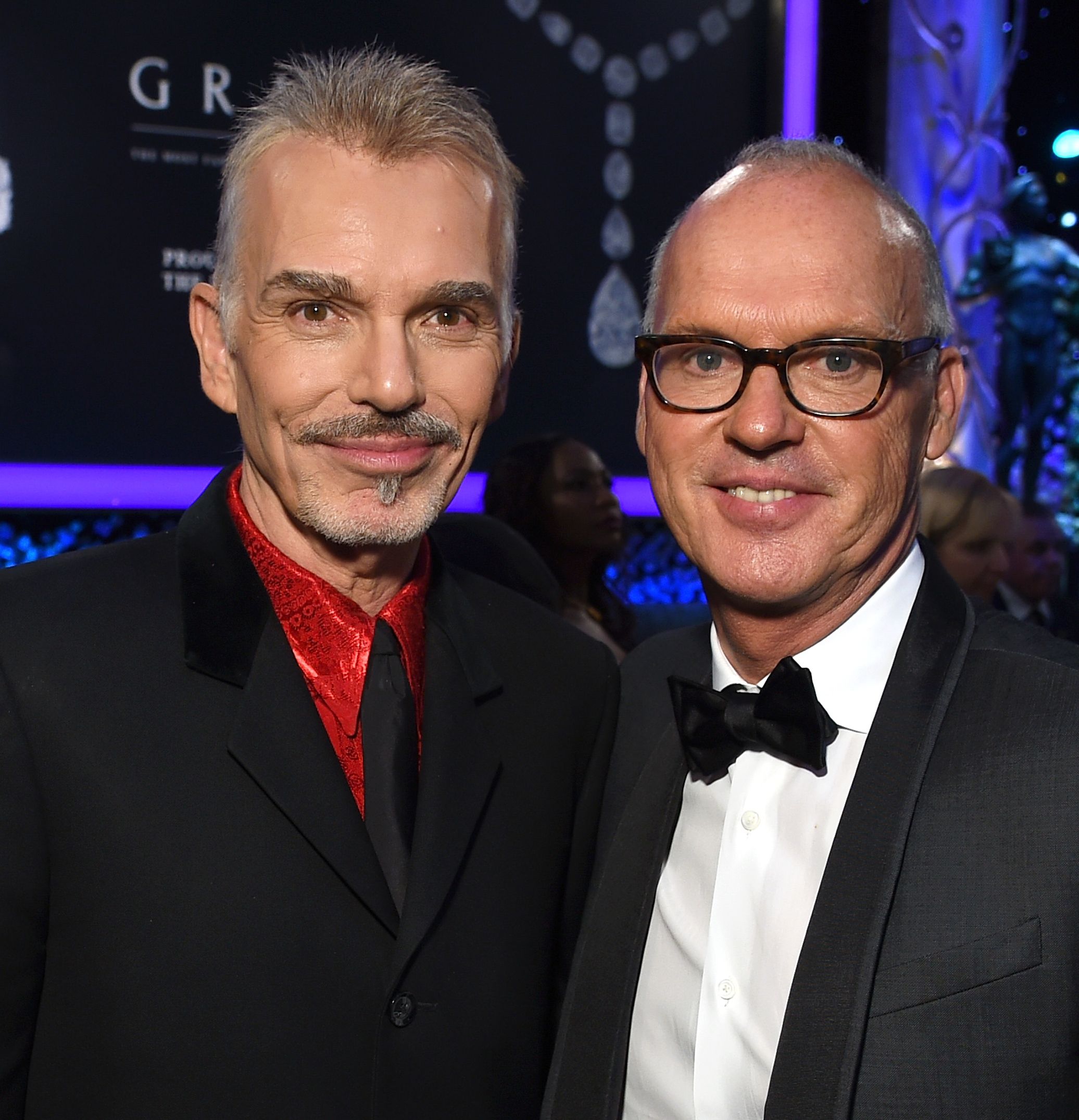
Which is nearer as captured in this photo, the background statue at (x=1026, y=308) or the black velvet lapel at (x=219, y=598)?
the black velvet lapel at (x=219, y=598)

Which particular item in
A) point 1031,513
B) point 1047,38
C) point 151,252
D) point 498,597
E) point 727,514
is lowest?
point 1031,513

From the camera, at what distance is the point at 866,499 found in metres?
1.57

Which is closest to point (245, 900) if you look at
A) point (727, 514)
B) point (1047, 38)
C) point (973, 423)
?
point (727, 514)

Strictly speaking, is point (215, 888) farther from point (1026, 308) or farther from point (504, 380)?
point (1026, 308)

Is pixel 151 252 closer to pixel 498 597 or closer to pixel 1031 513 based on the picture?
pixel 498 597

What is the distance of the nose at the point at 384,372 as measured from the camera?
1527mm

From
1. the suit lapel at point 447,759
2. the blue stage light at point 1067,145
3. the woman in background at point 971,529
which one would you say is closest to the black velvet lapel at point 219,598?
the suit lapel at point 447,759

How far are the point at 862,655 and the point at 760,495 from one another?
251 mm

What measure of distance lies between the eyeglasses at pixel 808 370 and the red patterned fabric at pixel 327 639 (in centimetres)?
54

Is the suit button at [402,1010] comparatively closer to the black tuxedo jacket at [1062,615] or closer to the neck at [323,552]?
the neck at [323,552]

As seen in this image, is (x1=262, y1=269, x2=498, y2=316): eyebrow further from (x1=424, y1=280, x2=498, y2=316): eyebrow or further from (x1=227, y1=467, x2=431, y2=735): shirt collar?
(x1=227, y1=467, x2=431, y2=735): shirt collar

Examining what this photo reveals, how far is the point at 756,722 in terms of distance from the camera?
5.04 feet

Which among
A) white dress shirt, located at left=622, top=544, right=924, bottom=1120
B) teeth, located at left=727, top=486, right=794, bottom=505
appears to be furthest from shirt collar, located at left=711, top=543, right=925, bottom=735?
teeth, located at left=727, top=486, right=794, bottom=505

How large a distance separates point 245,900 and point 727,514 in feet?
2.57
